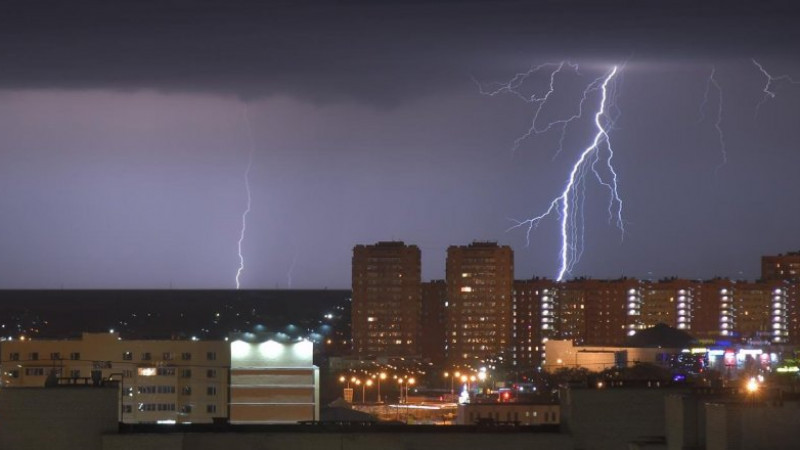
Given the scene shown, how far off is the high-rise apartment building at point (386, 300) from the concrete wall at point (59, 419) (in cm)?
11552

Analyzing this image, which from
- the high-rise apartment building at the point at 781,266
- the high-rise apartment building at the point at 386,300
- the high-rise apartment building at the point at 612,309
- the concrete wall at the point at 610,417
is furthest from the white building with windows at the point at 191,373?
the high-rise apartment building at the point at 781,266

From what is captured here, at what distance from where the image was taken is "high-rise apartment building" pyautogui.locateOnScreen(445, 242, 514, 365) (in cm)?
13712

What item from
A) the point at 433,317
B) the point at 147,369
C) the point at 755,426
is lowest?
the point at 755,426

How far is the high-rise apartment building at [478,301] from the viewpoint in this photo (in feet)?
450

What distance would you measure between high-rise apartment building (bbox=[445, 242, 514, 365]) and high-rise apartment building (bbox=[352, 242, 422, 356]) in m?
3.02

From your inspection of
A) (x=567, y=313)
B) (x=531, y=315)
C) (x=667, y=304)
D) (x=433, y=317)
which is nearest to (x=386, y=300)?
(x=433, y=317)

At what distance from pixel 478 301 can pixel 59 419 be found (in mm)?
116633

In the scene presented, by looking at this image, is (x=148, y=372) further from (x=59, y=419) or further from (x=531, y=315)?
(x=531, y=315)

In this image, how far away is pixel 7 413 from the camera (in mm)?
24062

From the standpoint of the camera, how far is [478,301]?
14012cm

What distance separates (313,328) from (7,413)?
151 m

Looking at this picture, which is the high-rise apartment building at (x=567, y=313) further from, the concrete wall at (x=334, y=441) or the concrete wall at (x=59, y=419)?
the concrete wall at (x=59, y=419)

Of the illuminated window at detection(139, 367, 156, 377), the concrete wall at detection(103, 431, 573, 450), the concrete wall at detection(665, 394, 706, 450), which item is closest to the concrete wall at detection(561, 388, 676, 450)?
the concrete wall at detection(103, 431, 573, 450)

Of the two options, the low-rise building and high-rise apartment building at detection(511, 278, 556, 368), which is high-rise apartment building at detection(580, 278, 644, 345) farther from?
the low-rise building
